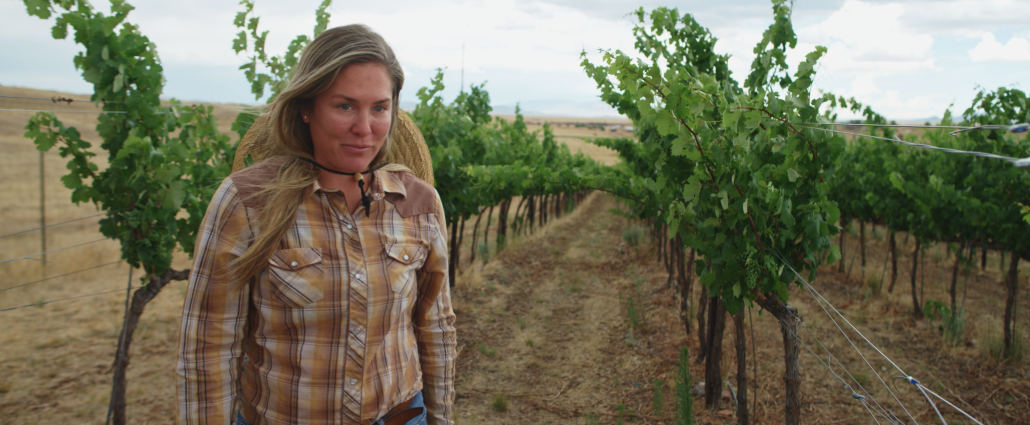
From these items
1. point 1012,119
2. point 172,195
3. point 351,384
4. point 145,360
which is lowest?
point 145,360

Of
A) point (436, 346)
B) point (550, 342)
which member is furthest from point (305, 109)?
point (550, 342)

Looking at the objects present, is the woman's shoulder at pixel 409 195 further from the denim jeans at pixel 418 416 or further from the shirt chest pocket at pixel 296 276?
the denim jeans at pixel 418 416

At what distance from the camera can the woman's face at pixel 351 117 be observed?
1374mm

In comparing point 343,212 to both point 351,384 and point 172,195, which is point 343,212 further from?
point 172,195

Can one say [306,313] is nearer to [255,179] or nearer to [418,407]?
[255,179]

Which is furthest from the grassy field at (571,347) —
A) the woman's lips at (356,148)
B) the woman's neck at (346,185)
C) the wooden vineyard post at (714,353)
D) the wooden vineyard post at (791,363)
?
the woman's lips at (356,148)

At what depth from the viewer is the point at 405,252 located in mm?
1538

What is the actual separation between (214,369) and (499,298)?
7.68 metres

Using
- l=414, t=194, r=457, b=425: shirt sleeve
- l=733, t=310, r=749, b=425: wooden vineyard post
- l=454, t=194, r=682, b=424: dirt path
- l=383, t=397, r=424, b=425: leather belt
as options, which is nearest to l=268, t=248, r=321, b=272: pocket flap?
l=414, t=194, r=457, b=425: shirt sleeve

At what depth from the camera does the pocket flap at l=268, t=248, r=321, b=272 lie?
1.34 m

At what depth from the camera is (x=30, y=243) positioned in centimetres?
1081

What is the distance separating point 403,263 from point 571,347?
5.61 m

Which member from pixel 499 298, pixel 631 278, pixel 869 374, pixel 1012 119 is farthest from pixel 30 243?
pixel 1012 119

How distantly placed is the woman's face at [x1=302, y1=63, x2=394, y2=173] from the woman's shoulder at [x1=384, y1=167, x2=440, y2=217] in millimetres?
140
